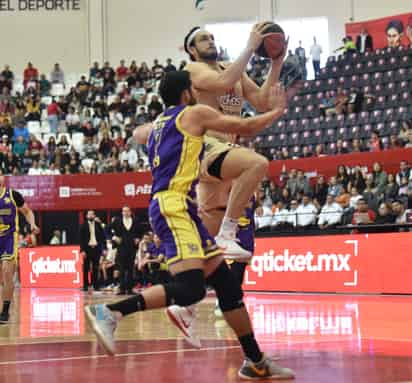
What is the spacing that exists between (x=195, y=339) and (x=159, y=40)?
32453 mm

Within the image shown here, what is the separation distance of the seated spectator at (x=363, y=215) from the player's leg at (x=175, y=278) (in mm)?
10977

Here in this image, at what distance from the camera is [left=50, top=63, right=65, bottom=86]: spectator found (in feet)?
114

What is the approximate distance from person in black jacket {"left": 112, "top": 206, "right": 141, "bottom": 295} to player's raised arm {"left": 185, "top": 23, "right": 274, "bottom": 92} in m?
12.4

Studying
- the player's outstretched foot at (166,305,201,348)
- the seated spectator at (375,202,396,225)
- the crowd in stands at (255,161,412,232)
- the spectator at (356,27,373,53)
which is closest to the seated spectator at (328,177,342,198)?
the crowd in stands at (255,161,412,232)

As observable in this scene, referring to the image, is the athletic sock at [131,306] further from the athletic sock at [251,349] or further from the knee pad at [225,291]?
the athletic sock at [251,349]

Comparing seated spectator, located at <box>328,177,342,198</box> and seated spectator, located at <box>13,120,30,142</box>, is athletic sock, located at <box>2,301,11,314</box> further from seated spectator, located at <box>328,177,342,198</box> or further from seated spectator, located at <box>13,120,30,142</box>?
seated spectator, located at <box>13,120,30,142</box>

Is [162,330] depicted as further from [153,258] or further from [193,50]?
[153,258]

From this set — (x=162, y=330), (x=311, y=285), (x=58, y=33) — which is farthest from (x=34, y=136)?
(x=162, y=330)

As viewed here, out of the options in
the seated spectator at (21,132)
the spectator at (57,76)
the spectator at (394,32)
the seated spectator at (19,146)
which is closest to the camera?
the spectator at (394,32)

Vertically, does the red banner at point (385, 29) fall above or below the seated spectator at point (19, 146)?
above

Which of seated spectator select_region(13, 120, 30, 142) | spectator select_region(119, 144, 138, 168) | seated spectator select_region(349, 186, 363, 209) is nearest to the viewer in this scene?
seated spectator select_region(349, 186, 363, 209)

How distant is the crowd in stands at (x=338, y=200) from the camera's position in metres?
16.3

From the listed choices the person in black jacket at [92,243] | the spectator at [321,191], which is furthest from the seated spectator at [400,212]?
the person in black jacket at [92,243]

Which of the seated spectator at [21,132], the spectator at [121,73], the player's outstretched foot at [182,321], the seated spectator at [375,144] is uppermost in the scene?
the spectator at [121,73]
